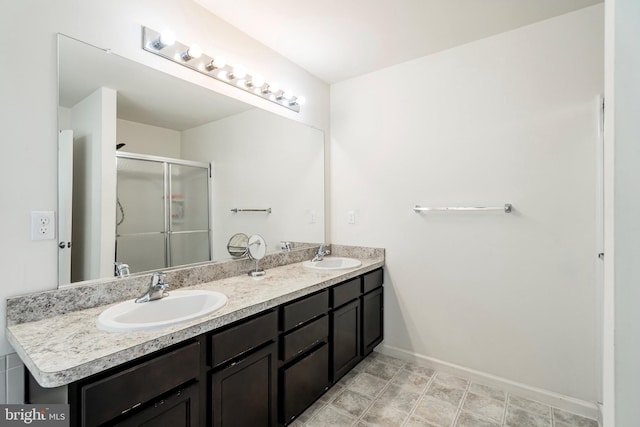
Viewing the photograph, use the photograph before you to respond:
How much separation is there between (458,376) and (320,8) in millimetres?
2660

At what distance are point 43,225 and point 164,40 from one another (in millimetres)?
1022

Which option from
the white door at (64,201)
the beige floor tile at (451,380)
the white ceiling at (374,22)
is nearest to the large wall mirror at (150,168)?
the white door at (64,201)

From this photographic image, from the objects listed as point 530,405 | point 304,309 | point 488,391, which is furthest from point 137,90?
point 530,405

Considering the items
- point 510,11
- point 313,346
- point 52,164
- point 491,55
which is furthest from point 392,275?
point 52,164

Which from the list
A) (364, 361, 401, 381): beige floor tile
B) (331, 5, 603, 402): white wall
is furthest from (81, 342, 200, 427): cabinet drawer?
(331, 5, 603, 402): white wall

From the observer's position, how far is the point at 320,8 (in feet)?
5.94

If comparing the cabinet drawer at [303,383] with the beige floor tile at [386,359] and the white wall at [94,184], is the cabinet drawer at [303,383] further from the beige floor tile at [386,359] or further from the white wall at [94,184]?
the white wall at [94,184]

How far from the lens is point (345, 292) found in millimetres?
2080

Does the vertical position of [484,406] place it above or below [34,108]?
below

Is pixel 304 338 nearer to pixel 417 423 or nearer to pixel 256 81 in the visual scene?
pixel 417 423

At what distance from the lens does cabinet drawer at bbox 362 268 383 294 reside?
231 centimetres

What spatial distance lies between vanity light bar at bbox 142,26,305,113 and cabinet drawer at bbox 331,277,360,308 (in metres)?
1.44

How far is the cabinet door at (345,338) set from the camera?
1.98 meters

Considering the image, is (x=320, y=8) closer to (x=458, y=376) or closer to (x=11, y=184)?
(x=11, y=184)
